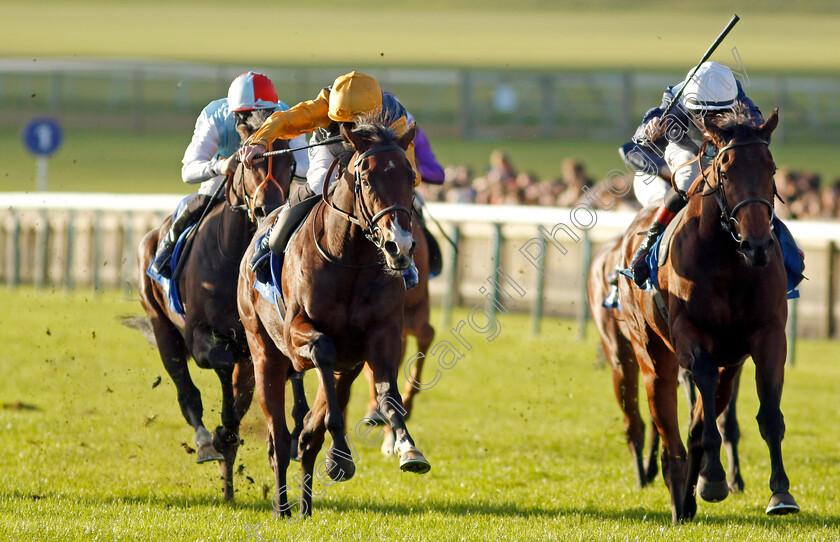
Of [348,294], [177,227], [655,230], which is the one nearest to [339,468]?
[348,294]

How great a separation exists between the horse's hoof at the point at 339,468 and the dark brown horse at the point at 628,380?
228cm

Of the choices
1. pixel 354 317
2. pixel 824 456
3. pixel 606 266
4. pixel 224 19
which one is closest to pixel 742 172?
pixel 354 317

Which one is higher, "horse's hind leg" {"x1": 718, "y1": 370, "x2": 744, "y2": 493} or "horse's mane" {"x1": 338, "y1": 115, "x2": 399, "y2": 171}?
"horse's mane" {"x1": 338, "y1": 115, "x2": 399, "y2": 171}

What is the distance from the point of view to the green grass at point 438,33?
53469 mm

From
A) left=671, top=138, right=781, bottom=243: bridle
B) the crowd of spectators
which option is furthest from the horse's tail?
the crowd of spectators

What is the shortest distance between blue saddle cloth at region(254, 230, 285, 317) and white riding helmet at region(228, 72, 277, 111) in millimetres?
848

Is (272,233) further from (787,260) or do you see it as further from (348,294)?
(787,260)

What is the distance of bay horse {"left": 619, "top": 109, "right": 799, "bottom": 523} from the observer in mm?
4711

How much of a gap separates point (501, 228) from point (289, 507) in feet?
26.6

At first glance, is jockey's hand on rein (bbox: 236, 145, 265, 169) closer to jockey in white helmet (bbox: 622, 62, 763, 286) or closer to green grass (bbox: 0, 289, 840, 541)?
green grass (bbox: 0, 289, 840, 541)

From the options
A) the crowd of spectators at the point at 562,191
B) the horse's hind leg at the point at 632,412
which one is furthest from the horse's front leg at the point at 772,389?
the crowd of spectators at the point at 562,191

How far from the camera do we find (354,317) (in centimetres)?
496

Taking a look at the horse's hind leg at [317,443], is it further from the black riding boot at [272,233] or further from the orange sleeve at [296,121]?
the orange sleeve at [296,121]

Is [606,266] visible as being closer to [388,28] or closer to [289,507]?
[289,507]
